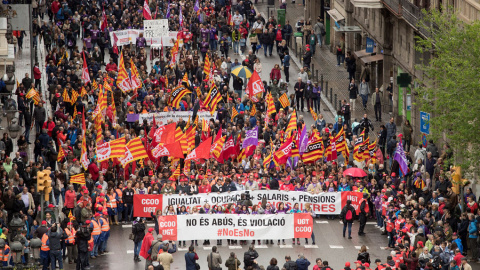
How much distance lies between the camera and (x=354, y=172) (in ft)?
148

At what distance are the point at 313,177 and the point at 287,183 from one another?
93 cm

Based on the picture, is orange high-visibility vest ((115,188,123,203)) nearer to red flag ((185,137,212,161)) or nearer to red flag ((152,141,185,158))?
red flag ((152,141,185,158))

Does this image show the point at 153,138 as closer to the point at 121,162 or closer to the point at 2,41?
the point at 121,162

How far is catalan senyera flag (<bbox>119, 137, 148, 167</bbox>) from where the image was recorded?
148 feet

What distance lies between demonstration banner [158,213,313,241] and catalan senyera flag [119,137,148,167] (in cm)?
461

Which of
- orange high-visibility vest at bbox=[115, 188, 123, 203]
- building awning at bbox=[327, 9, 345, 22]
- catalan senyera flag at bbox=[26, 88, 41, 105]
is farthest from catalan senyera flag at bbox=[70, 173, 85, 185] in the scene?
building awning at bbox=[327, 9, 345, 22]

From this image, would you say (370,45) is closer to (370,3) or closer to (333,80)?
(333,80)

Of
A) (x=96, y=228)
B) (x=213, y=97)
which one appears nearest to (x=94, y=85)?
(x=213, y=97)

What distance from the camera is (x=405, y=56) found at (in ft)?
188

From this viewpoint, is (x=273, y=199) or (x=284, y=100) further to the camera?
(x=284, y=100)

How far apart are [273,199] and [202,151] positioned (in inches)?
131

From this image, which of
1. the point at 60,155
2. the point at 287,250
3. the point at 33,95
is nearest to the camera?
the point at 287,250

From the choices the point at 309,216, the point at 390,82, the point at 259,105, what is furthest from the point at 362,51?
the point at 309,216

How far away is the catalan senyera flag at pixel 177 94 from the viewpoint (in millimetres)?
53000
